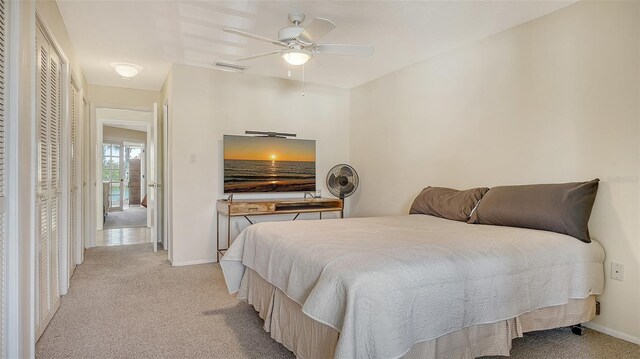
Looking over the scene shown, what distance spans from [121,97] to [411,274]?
4951 millimetres

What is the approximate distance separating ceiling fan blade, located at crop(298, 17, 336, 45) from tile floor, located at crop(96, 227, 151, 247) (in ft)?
13.7

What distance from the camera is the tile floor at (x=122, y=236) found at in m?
5.32

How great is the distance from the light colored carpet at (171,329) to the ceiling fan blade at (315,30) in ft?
6.48

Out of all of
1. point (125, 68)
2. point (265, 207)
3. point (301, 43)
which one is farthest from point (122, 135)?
point (301, 43)

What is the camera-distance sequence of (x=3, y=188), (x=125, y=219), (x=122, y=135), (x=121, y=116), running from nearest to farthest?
(x=3, y=188) → (x=121, y=116) → (x=125, y=219) → (x=122, y=135)

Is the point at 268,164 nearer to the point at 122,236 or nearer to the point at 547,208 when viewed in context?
the point at 547,208

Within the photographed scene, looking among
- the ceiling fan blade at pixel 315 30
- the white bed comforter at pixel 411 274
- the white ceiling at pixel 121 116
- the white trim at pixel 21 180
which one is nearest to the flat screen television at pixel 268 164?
the white bed comforter at pixel 411 274

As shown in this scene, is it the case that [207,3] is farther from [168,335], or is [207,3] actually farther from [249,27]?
[168,335]

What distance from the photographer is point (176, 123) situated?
157 inches

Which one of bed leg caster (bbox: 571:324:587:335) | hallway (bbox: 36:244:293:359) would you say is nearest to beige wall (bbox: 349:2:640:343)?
bed leg caster (bbox: 571:324:587:335)

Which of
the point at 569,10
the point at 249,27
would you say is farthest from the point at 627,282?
the point at 249,27

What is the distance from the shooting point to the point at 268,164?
439 centimetres

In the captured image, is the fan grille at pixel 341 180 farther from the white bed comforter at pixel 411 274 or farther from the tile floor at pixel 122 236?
the tile floor at pixel 122 236

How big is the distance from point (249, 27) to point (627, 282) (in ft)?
10.5
